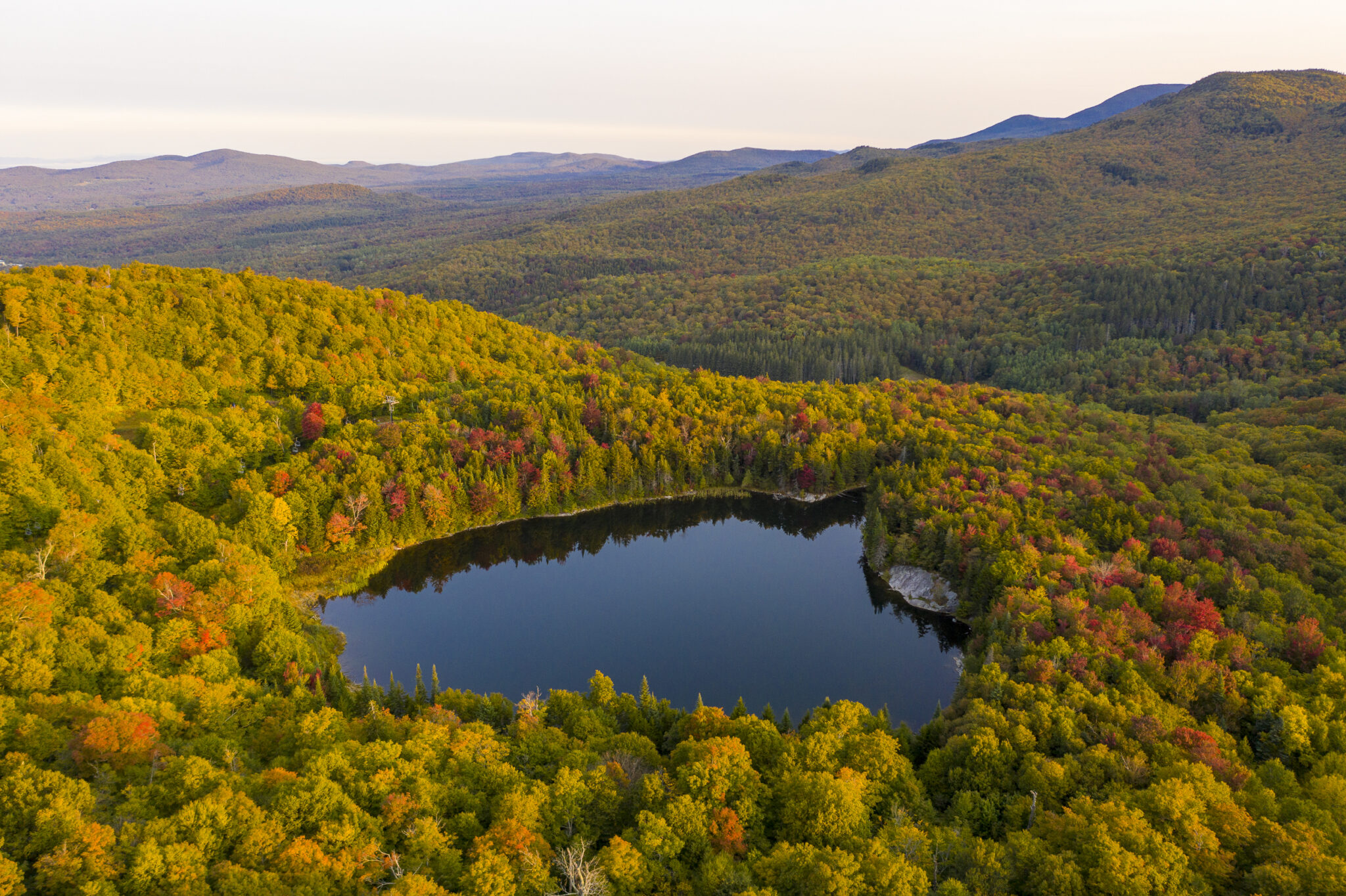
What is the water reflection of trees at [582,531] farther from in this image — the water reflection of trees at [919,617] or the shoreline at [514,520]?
the water reflection of trees at [919,617]

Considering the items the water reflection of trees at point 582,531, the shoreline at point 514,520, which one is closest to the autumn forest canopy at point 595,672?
the shoreline at point 514,520

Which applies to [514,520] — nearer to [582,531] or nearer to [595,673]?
[582,531]

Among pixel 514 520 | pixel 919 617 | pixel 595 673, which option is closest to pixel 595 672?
pixel 595 673

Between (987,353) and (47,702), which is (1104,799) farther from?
(987,353)

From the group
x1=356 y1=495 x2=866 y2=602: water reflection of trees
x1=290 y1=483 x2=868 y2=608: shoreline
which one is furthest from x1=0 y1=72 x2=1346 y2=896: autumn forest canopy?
x1=356 y1=495 x2=866 y2=602: water reflection of trees

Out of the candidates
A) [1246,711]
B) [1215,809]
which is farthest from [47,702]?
[1246,711]

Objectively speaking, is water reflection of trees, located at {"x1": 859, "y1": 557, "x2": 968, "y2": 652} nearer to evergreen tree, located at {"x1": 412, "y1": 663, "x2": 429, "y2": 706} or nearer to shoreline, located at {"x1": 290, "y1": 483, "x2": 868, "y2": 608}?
shoreline, located at {"x1": 290, "y1": 483, "x2": 868, "y2": 608}
